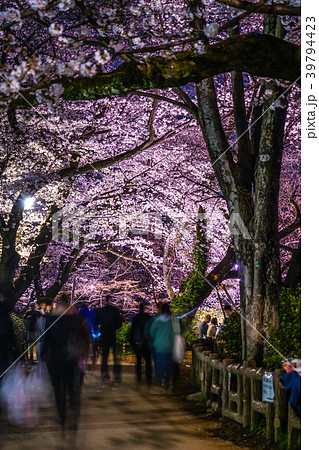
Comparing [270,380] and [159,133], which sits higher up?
[159,133]

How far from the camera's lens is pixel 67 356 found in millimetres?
7004

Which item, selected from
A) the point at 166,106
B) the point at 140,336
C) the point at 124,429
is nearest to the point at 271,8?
the point at 124,429

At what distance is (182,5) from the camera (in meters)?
10.7

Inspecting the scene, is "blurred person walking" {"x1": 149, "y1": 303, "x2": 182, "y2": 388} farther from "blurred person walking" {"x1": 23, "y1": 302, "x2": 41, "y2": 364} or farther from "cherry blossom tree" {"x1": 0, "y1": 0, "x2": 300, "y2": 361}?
"blurred person walking" {"x1": 23, "y1": 302, "x2": 41, "y2": 364}

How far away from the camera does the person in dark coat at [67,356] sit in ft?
22.4

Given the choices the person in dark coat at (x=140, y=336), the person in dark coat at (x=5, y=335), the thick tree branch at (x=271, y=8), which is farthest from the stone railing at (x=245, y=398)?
the thick tree branch at (x=271, y=8)

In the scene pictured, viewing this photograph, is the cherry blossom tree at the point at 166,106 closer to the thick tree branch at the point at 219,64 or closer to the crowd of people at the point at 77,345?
the thick tree branch at the point at 219,64

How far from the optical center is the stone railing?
5984mm

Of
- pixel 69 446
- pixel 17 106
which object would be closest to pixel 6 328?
pixel 69 446

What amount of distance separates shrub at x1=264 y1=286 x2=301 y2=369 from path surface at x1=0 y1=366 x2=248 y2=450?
4.63ft

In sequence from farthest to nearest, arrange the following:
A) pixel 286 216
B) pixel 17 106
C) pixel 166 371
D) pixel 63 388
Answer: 1. pixel 286 216
2. pixel 166 371
3. pixel 63 388
4. pixel 17 106

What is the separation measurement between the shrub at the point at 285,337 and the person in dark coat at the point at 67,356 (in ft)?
9.30
